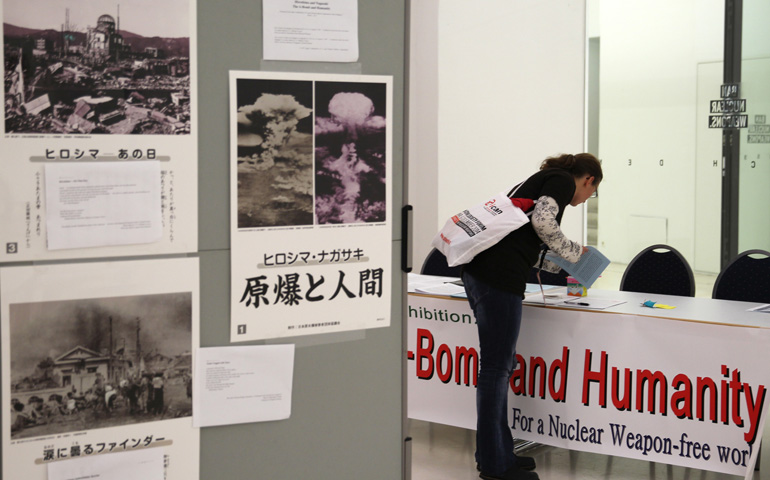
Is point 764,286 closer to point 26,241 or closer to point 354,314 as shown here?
point 354,314

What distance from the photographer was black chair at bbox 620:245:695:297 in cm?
414

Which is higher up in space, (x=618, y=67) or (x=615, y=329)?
(x=618, y=67)

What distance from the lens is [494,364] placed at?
3236 millimetres

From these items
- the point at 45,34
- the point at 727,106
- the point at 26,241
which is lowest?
the point at 26,241

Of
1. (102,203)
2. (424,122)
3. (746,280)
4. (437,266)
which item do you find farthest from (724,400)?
(424,122)

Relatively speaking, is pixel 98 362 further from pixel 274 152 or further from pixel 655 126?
pixel 655 126

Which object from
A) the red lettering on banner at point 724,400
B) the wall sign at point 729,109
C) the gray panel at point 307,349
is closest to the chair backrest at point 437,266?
the red lettering on banner at point 724,400

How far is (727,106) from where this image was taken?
22.6 feet

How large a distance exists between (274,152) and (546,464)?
2503 millimetres

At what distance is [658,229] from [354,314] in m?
6.01

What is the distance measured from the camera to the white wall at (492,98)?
21.3 ft

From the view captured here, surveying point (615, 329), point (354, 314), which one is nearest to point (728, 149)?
point (615, 329)

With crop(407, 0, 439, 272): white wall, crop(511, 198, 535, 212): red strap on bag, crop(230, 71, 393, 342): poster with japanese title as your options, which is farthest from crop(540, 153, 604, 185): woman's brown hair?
crop(407, 0, 439, 272): white wall

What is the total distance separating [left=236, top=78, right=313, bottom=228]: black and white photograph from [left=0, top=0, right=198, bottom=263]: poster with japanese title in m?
0.11
